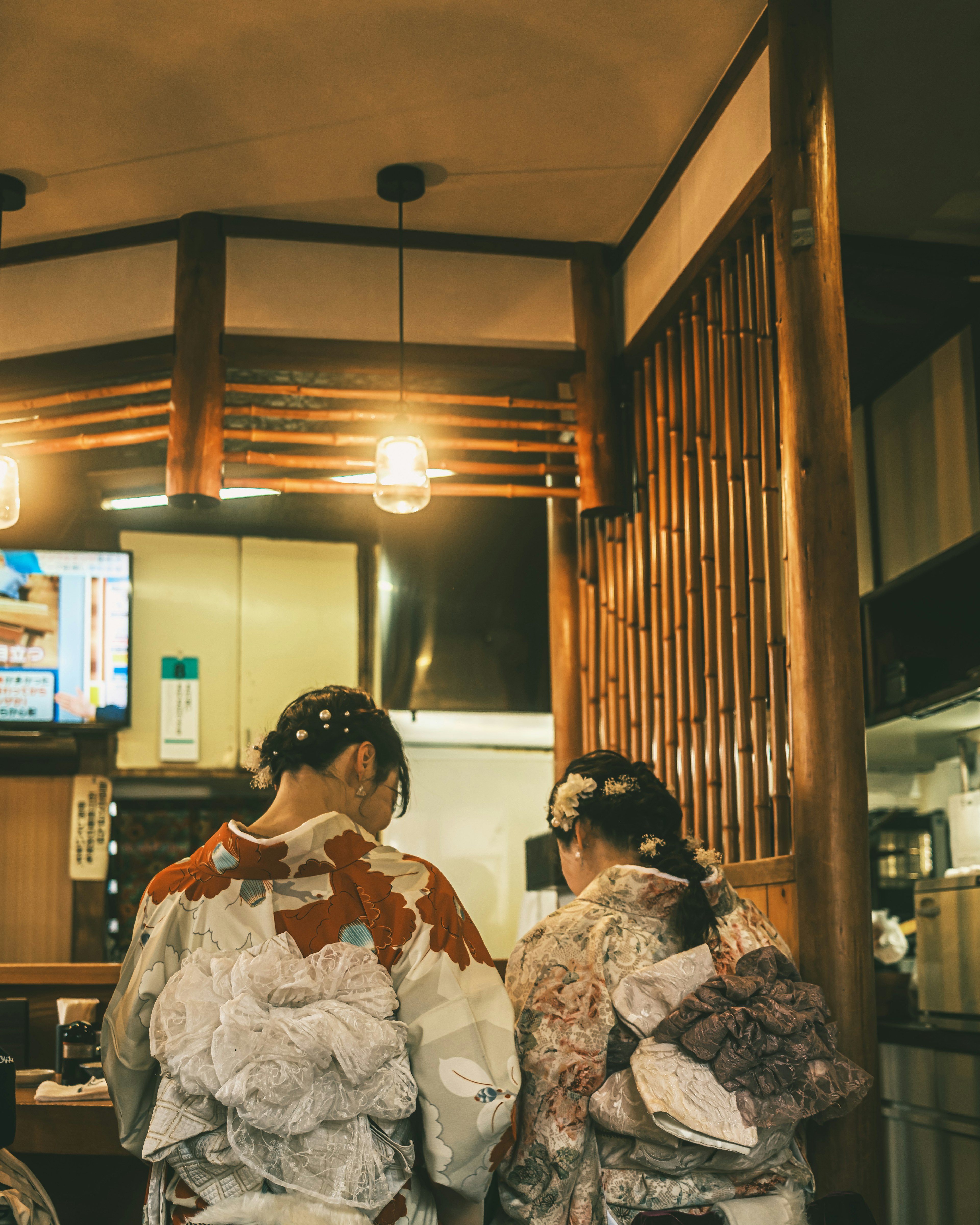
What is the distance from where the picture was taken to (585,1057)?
2367 millimetres

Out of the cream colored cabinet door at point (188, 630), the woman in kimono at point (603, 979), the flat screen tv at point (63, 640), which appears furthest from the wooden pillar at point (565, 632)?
the flat screen tv at point (63, 640)

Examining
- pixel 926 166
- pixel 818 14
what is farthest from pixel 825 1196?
pixel 926 166

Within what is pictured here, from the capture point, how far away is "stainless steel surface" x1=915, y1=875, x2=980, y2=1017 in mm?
4398

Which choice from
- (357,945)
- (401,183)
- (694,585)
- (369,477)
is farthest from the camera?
(369,477)

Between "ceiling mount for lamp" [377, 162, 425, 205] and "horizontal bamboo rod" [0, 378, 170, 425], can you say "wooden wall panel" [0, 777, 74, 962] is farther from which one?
"ceiling mount for lamp" [377, 162, 425, 205]

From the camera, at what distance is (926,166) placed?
3861 mm

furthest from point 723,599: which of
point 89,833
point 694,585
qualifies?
point 89,833

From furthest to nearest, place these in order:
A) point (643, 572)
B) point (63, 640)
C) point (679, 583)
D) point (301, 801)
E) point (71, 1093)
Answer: point (63, 640), point (643, 572), point (679, 583), point (71, 1093), point (301, 801)

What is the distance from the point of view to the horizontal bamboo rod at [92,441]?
13.3ft

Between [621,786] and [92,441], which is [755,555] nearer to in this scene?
[621,786]

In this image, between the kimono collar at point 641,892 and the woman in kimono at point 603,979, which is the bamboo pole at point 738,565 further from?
the kimono collar at point 641,892

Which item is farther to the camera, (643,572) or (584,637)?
(584,637)

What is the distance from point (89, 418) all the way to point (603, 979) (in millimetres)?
2829

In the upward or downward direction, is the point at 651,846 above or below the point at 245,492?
below
